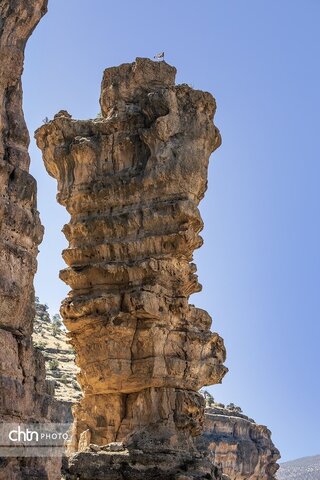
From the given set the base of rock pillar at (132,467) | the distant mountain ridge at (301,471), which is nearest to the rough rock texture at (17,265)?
the base of rock pillar at (132,467)

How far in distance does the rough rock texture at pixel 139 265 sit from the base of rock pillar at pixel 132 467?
32 mm

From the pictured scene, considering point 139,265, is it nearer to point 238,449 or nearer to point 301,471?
point 238,449

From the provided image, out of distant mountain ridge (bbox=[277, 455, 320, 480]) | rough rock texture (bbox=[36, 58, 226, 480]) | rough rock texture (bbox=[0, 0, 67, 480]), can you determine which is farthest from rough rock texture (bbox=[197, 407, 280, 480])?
distant mountain ridge (bbox=[277, 455, 320, 480])

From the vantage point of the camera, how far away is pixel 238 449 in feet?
188

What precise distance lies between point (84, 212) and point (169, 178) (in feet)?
8.54

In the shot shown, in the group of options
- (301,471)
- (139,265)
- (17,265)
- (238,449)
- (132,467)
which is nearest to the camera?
(17,265)

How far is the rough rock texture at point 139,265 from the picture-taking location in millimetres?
21375

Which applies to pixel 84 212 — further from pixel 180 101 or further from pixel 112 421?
pixel 112 421

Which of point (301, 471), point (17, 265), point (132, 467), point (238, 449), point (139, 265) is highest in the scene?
point (301, 471)

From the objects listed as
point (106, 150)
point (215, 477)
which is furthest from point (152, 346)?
point (106, 150)

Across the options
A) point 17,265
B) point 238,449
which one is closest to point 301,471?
point 238,449

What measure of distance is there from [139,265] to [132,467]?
509cm

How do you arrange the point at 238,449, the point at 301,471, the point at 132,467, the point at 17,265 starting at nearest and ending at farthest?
the point at 17,265 → the point at 132,467 → the point at 238,449 → the point at 301,471

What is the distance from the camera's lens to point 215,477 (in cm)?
2062
